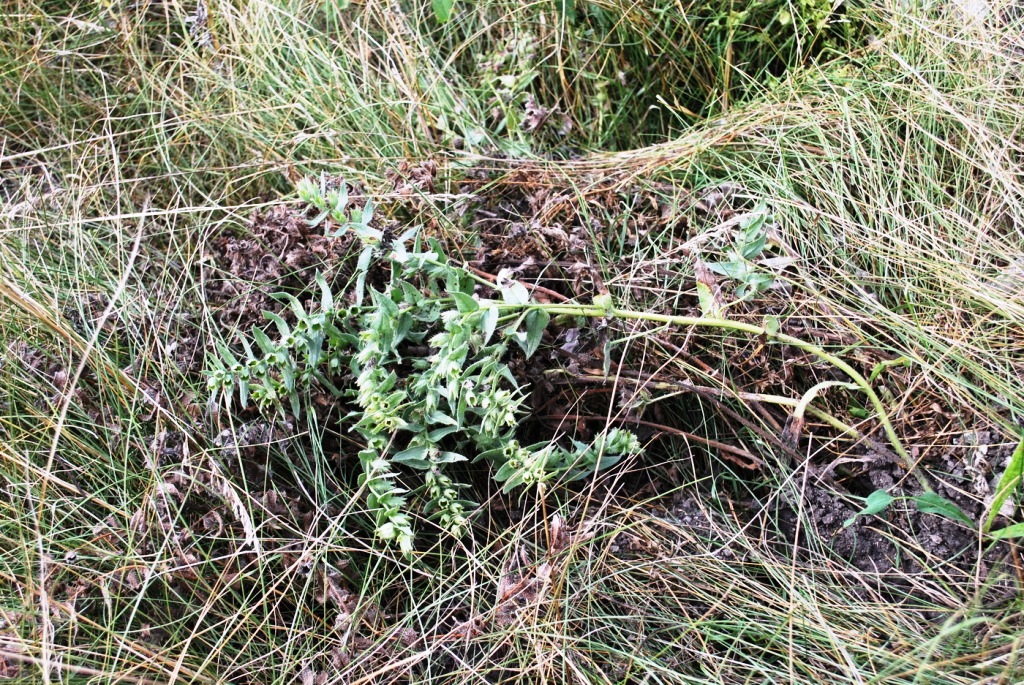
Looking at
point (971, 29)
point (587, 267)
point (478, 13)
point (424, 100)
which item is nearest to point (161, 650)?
point (587, 267)

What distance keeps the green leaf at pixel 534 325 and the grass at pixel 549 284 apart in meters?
0.18

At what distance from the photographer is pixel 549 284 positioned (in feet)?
5.60

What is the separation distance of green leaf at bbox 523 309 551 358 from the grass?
176 millimetres

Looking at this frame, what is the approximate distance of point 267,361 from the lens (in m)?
1.50

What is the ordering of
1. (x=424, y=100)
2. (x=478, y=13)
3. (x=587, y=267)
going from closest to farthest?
(x=587, y=267)
(x=424, y=100)
(x=478, y=13)

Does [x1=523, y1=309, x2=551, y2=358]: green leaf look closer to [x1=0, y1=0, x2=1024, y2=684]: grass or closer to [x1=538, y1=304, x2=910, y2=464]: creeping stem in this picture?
[x1=538, y1=304, x2=910, y2=464]: creeping stem

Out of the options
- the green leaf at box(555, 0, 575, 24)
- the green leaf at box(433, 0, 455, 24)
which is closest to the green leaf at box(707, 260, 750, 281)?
the green leaf at box(433, 0, 455, 24)

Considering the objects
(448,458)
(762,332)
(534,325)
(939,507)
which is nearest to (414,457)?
(448,458)

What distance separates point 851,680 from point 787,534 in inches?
12.8

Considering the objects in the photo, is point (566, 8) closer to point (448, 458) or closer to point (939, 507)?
point (448, 458)

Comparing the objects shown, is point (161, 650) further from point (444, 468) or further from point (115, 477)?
point (444, 468)

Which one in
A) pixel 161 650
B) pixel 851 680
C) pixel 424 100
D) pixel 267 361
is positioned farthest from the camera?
pixel 424 100

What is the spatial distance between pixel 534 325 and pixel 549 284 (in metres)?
0.25

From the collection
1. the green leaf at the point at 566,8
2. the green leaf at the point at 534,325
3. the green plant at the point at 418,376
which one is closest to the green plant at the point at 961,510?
the green plant at the point at 418,376
